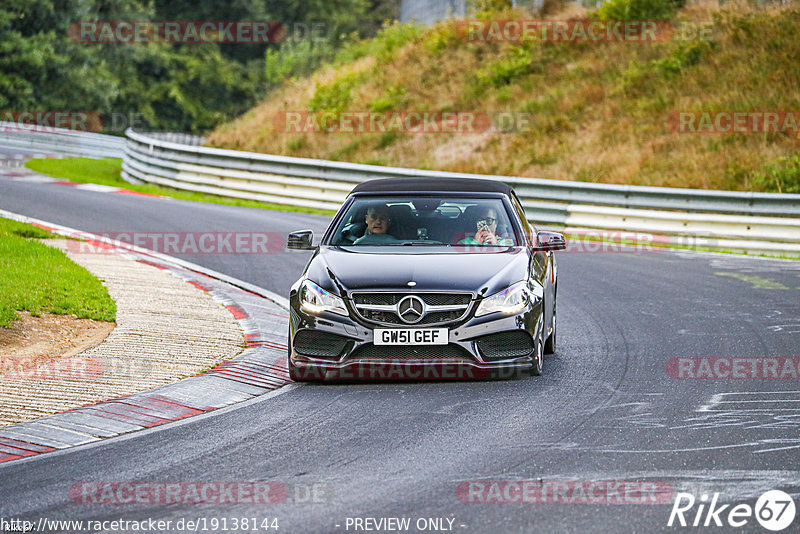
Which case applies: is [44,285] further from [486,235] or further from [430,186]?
[486,235]

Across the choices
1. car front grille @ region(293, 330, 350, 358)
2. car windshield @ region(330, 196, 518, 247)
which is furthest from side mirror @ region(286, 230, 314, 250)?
car front grille @ region(293, 330, 350, 358)

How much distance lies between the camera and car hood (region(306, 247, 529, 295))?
28.8 feet

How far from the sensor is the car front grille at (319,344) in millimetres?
8758

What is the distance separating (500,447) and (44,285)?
7.15 meters

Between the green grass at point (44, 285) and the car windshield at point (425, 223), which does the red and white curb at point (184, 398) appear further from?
the green grass at point (44, 285)

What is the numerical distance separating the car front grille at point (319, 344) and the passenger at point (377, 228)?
130 centimetres

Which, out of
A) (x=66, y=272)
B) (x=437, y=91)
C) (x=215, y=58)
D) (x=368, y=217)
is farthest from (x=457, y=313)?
(x=215, y=58)

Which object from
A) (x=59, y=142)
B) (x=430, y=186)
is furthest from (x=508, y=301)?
(x=59, y=142)

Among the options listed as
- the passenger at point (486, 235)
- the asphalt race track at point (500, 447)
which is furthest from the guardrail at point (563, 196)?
the passenger at point (486, 235)

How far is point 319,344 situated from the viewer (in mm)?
8859

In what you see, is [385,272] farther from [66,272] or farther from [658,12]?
[658,12]

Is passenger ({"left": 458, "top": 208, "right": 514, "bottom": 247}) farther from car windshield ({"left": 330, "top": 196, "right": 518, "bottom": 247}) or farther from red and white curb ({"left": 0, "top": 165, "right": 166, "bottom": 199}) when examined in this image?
red and white curb ({"left": 0, "top": 165, "right": 166, "bottom": 199})

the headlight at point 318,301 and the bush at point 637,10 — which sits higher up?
the bush at point 637,10

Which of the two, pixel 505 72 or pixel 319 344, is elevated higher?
pixel 505 72
